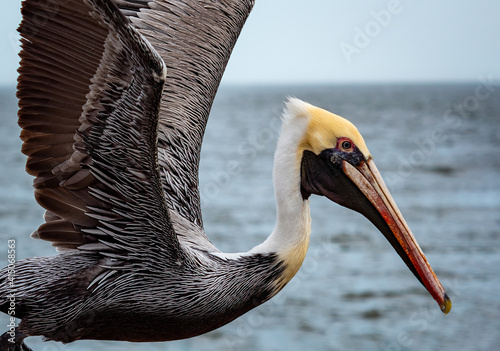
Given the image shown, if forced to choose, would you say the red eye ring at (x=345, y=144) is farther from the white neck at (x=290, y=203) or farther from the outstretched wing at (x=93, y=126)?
the outstretched wing at (x=93, y=126)

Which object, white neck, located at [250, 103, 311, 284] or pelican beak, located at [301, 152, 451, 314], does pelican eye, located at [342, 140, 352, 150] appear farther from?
white neck, located at [250, 103, 311, 284]

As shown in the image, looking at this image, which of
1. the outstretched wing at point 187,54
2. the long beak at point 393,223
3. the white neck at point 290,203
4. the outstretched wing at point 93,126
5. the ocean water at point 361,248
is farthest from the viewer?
the ocean water at point 361,248

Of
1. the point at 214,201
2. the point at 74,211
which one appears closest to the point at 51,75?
the point at 74,211

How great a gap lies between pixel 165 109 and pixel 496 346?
42.4ft

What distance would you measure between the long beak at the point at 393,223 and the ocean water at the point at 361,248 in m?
0.56

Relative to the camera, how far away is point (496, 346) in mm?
15461

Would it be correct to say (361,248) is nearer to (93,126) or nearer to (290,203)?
(290,203)

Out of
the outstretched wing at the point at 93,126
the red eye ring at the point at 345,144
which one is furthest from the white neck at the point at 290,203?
the outstretched wing at the point at 93,126

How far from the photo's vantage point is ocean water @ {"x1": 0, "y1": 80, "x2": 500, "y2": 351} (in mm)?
Result: 16188

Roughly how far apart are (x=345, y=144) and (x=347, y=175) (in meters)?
0.14

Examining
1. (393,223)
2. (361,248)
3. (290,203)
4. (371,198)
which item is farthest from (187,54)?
(361,248)

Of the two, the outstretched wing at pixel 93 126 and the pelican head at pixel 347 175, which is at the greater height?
the outstretched wing at pixel 93 126

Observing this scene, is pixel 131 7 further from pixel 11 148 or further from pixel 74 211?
pixel 11 148

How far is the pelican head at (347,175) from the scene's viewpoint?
3.43 metres
